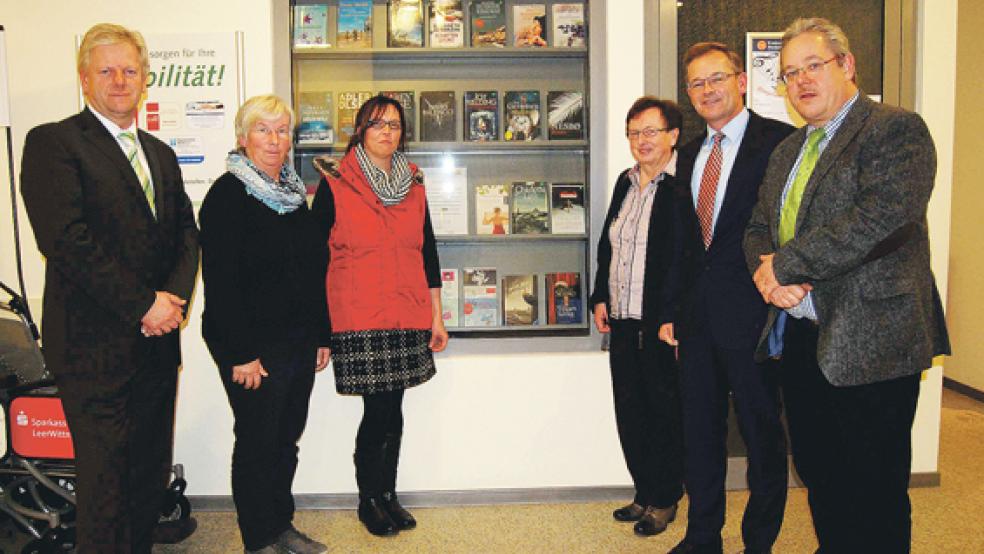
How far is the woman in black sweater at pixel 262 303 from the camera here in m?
2.36

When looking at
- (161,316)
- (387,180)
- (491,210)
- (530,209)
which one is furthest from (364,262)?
(530,209)

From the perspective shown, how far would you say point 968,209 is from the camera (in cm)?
505

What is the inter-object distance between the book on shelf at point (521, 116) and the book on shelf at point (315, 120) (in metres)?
0.79

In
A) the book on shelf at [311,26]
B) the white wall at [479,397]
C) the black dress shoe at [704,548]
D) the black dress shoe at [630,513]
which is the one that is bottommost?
the black dress shoe at [630,513]

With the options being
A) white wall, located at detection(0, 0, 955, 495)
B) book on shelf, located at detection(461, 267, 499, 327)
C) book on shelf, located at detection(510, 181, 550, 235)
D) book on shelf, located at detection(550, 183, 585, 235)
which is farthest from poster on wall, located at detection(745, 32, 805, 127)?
book on shelf, located at detection(461, 267, 499, 327)

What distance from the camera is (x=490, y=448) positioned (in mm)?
3215

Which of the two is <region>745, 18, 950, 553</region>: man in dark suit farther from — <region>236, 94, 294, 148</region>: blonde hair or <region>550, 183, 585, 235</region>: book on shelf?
<region>236, 94, 294, 148</region>: blonde hair

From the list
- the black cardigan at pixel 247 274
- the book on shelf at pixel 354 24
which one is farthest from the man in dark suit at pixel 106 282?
the book on shelf at pixel 354 24

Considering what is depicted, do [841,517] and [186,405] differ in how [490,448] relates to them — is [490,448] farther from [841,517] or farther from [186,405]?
[841,517]

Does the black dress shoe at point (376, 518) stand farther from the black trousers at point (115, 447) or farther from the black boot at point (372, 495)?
the black trousers at point (115, 447)

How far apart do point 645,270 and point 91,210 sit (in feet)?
5.86

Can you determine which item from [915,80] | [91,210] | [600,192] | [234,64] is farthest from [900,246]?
[234,64]

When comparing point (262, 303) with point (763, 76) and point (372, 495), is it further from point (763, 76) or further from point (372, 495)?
point (763, 76)

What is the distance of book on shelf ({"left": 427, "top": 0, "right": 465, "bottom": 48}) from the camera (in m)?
3.32
